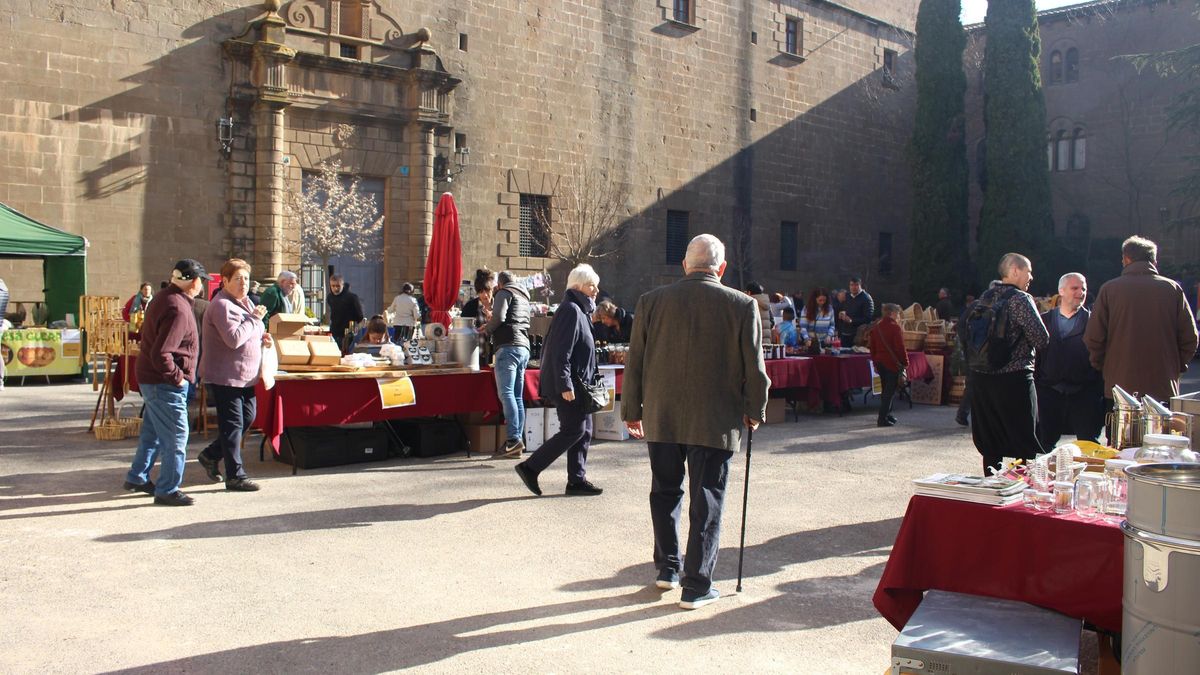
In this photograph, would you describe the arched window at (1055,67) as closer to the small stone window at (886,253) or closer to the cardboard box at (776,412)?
the small stone window at (886,253)

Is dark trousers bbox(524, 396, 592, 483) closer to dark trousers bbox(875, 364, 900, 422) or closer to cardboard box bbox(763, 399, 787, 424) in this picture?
cardboard box bbox(763, 399, 787, 424)

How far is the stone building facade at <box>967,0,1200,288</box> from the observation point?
98.1 ft

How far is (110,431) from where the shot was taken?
32.2 feet

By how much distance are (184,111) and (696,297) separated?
15793 millimetres

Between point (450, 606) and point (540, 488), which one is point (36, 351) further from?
point (450, 606)

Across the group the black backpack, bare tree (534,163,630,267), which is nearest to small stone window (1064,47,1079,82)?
bare tree (534,163,630,267)

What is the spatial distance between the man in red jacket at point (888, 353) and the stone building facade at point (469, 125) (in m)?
11.4

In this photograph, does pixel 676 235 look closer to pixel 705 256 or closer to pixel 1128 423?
pixel 705 256

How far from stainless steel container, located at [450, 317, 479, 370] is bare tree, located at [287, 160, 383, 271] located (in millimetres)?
10648

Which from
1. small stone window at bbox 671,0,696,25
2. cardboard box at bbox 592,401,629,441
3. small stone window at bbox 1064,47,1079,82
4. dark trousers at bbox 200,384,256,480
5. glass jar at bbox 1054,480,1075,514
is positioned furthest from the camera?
small stone window at bbox 1064,47,1079,82

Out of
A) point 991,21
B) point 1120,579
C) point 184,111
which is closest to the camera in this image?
point 1120,579

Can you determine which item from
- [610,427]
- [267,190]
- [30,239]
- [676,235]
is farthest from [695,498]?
[676,235]

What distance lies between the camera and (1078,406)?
749 cm

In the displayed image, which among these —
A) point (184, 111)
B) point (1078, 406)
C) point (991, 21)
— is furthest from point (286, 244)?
point (991, 21)
